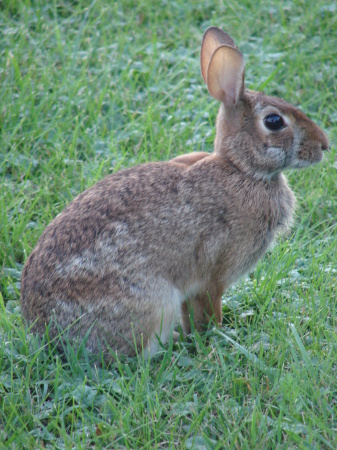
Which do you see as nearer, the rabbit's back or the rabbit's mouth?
the rabbit's back

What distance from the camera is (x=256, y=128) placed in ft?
14.2

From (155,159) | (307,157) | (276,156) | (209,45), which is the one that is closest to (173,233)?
(276,156)

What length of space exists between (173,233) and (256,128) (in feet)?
2.77

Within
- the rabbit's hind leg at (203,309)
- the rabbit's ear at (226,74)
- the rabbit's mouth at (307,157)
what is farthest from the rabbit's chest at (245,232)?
the rabbit's ear at (226,74)

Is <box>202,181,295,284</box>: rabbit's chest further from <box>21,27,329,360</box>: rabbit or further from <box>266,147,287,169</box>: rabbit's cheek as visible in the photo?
<box>266,147,287,169</box>: rabbit's cheek

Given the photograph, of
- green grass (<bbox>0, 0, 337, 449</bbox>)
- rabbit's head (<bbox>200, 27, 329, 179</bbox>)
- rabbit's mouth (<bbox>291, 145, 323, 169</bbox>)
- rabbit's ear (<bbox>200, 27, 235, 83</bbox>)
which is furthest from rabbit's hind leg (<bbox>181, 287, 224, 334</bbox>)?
rabbit's ear (<bbox>200, 27, 235, 83</bbox>)

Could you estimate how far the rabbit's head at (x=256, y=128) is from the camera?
429 centimetres

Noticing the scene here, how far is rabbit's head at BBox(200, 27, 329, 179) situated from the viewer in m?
4.29

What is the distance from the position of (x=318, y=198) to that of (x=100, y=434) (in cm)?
271

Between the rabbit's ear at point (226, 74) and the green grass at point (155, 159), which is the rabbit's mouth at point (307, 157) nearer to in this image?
the rabbit's ear at point (226, 74)

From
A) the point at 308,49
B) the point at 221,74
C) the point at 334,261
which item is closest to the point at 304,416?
the point at 334,261

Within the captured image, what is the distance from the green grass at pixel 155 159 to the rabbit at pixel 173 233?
0.68 ft

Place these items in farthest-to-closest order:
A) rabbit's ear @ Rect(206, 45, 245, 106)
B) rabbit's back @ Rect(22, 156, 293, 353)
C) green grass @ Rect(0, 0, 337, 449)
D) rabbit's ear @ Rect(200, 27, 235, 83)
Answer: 1. rabbit's ear @ Rect(200, 27, 235, 83)
2. rabbit's ear @ Rect(206, 45, 245, 106)
3. rabbit's back @ Rect(22, 156, 293, 353)
4. green grass @ Rect(0, 0, 337, 449)

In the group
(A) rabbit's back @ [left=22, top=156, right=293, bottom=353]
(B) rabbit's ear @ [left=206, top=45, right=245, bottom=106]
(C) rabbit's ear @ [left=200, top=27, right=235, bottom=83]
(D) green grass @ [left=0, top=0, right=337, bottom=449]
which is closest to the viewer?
(D) green grass @ [left=0, top=0, right=337, bottom=449]
